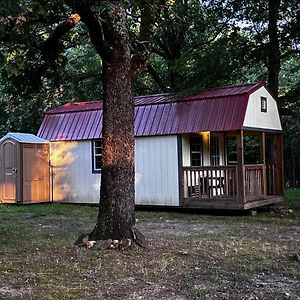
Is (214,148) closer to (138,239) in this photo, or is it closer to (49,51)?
(49,51)

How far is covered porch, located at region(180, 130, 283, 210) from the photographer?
1241cm

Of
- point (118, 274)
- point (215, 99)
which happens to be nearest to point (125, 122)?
point (118, 274)

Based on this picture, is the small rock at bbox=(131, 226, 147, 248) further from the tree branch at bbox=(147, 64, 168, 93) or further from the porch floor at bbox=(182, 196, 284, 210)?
the tree branch at bbox=(147, 64, 168, 93)

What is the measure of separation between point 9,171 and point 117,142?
9.18 metres

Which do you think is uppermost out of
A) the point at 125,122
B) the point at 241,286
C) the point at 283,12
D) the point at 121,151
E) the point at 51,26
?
the point at 283,12

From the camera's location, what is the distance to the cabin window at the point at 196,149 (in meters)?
14.3

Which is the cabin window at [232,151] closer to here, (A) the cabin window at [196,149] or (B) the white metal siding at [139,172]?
(A) the cabin window at [196,149]

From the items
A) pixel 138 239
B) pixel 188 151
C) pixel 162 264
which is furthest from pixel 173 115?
pixel 162 264

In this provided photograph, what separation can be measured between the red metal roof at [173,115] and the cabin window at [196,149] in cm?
100

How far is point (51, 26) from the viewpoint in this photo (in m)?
9.45

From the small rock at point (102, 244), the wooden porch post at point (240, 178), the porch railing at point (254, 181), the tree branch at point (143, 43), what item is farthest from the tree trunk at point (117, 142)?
the porch railing at point (254, 181)

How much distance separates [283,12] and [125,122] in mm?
8578

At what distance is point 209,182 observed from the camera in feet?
43.1

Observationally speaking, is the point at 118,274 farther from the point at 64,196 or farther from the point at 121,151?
the point at 64,196
